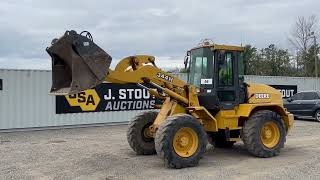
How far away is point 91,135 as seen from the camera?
16.5m

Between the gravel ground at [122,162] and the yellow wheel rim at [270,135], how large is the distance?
1.31 feet

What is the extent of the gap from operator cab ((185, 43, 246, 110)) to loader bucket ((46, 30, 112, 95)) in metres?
2.68

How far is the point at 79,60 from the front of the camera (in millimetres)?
8930

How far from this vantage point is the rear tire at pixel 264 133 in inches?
427

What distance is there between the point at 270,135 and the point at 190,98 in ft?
7.53

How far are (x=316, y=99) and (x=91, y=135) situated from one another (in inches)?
454

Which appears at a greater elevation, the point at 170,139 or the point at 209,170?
the point at 170,139

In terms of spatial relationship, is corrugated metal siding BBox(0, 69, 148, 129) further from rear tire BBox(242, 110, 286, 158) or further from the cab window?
rear tire BBox(242, 110, 286, 158)

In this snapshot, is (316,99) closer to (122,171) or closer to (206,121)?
(206,121)

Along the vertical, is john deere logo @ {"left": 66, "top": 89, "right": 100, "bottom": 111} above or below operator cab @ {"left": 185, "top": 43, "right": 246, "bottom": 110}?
below

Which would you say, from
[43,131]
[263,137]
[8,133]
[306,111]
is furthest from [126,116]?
[263,137]

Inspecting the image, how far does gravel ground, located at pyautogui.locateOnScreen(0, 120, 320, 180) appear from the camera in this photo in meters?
9.17

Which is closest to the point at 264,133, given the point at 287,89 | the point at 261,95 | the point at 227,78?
the point at 261,95

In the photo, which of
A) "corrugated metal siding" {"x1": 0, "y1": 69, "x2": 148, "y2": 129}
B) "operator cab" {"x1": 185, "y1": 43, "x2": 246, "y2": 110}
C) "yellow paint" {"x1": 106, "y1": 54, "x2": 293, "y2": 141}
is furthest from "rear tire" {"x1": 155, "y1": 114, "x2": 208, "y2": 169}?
"corrugated metal siding" {"x1": 0, "y1": 69, "x2": 148, "y2": 129}
